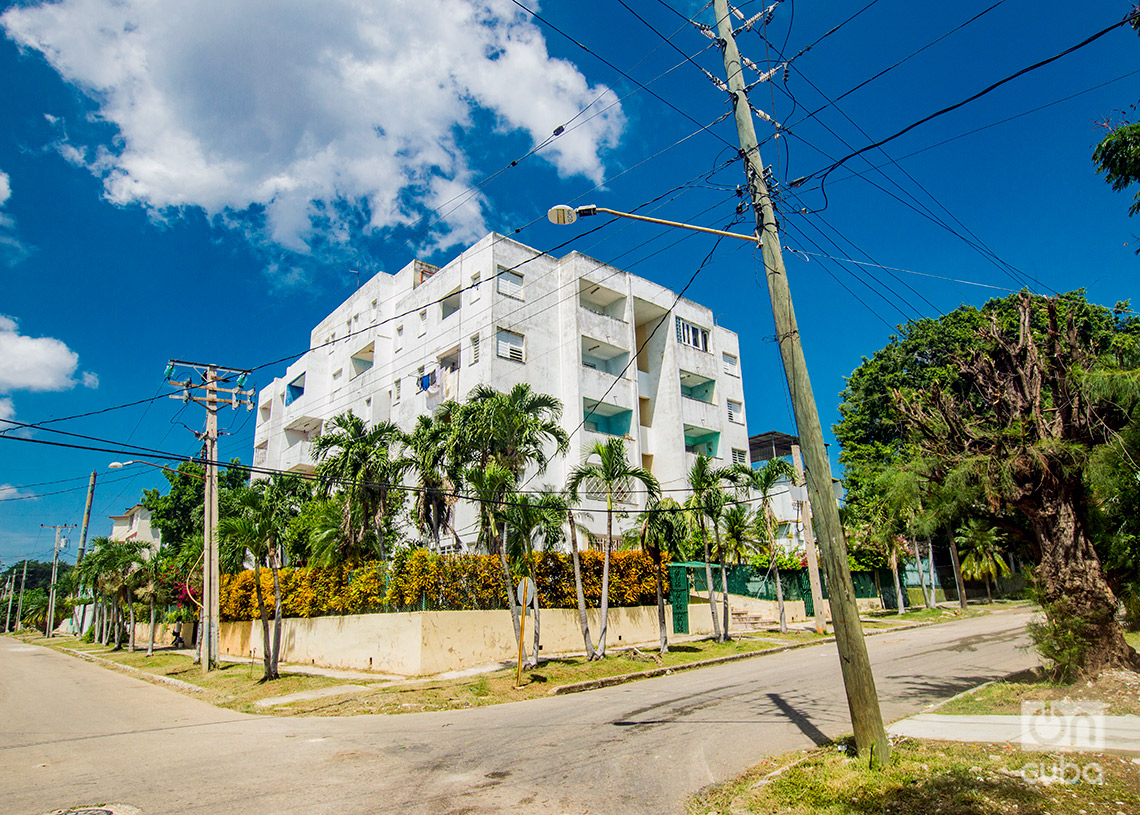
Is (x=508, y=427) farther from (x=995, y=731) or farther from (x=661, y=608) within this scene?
(x=995, y=731)

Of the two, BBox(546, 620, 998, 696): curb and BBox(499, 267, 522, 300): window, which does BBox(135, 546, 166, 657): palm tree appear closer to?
BBox(499, 267, 522, 300): window

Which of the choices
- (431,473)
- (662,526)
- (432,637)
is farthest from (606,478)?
(431,473)

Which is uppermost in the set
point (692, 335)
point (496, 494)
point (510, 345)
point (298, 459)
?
point (692, 335)

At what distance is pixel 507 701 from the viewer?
47.5ft

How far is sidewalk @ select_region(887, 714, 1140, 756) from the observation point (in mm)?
6855

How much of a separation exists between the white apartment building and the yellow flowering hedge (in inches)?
164

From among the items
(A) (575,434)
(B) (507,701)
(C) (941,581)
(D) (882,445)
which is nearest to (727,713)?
(B) (507,701)

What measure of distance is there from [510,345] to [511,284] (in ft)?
10.7

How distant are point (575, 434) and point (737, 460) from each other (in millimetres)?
12673

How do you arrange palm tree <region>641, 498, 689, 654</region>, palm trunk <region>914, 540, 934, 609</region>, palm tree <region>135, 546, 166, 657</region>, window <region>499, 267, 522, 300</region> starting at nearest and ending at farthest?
palm tree <region>641, 498, 689, 654</region>, window <region>499, 267, 522, 300</region>, palm tree <region>135, 546, 166, 657</region>, palm trunk <region>914, 540, 934, 609</region>

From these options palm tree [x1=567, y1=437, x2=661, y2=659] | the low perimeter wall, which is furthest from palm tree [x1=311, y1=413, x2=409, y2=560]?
palm tree [x1=567, y1=437, x2=661, y2=659]

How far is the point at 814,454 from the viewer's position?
7.64 metres

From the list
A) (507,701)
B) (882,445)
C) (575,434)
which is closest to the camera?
(507,701)

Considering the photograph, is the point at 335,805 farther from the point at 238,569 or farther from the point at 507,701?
the point at 238,569
